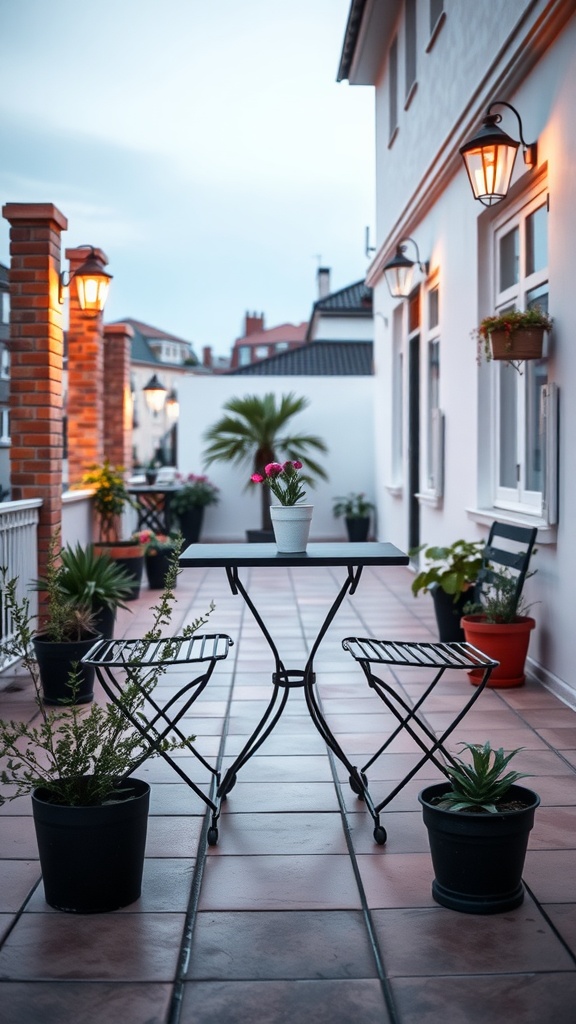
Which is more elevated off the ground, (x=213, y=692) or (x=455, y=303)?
(x=455, y=303)

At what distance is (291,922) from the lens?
7.93 ft

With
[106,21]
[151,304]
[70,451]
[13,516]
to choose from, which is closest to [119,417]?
[70,451]

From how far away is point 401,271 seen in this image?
338 inches

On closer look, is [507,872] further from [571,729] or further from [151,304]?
[151,304]

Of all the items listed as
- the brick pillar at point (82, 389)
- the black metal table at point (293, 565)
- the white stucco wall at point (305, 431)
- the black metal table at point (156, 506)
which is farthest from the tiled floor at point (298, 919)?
the white stucco wall at point (305, 431)

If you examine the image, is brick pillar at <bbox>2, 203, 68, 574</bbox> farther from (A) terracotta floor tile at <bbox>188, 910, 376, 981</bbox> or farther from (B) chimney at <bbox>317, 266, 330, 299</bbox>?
(B) chimney at <bbox>317, 266, 330, 299</bbox>

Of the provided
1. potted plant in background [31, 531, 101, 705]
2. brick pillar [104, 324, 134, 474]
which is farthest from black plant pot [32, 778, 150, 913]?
brick pillar [104, 324, 134, 474]

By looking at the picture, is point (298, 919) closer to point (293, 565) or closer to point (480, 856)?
point (480, 856)

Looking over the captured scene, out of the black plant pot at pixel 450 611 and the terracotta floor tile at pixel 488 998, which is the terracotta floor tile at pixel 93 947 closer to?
the terracotta floor tile at pixel 488 998

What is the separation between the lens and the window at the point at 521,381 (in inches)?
205

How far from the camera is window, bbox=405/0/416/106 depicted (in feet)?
28.2

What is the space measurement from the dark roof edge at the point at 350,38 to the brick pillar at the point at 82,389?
3.72 meters

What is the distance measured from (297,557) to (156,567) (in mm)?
5580

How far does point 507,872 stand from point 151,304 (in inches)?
2166
